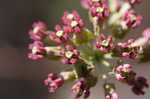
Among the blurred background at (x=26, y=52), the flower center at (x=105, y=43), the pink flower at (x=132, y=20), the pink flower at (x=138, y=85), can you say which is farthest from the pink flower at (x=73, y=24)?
the blurred background at (x=26, y=52)

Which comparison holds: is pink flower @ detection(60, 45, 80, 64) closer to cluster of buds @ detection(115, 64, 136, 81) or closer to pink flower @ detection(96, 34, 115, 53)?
pink flower @ detection(96, 34, 115, 53)

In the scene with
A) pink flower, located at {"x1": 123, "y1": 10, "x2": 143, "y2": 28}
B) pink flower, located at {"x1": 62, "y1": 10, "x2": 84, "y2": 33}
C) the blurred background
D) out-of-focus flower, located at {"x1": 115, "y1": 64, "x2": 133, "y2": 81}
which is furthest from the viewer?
the blurred background

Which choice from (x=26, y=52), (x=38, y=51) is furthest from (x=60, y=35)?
(x=26, y=52)

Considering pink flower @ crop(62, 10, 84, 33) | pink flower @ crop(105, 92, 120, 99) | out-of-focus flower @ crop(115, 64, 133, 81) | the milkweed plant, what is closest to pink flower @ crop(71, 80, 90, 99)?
the milkweed plant

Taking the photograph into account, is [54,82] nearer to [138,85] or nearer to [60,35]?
[60,35]

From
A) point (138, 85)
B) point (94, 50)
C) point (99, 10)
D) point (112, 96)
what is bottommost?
point (112, 96)

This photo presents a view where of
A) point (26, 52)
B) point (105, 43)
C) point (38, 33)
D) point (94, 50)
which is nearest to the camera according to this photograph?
point (105, 43)

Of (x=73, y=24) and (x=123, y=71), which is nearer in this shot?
(x=123, y=71)
